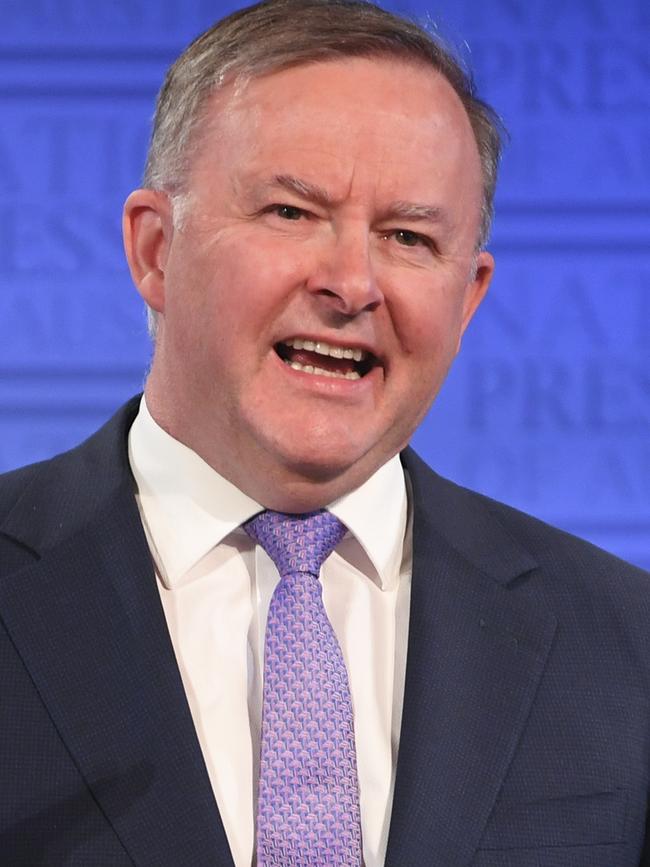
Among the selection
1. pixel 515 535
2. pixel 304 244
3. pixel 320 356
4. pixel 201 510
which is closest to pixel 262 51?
pixel 304 244

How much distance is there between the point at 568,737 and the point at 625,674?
0.11m

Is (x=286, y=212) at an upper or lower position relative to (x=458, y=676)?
upper

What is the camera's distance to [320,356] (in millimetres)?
Answer: 1435

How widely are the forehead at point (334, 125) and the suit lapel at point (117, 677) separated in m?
0.38

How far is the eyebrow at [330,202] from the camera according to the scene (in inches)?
56.0

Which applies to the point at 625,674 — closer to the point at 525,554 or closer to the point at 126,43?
the point at 525,554

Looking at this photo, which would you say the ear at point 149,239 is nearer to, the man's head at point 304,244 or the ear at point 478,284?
the man's head at point 304,244

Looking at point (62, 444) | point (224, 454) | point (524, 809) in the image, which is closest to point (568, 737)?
point (524, 809)

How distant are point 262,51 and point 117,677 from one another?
2.11ft

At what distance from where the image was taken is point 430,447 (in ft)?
6.79

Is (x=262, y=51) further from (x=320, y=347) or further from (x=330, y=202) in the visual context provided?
(x=320, y=347)

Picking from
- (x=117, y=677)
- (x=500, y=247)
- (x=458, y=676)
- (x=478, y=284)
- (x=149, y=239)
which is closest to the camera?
(x=117, y=677)

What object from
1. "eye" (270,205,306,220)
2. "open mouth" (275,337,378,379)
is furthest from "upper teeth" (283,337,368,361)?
"eye" (270,205,306,220)

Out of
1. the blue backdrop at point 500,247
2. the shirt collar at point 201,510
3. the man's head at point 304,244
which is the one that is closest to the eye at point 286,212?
the man's head at point 304,244
